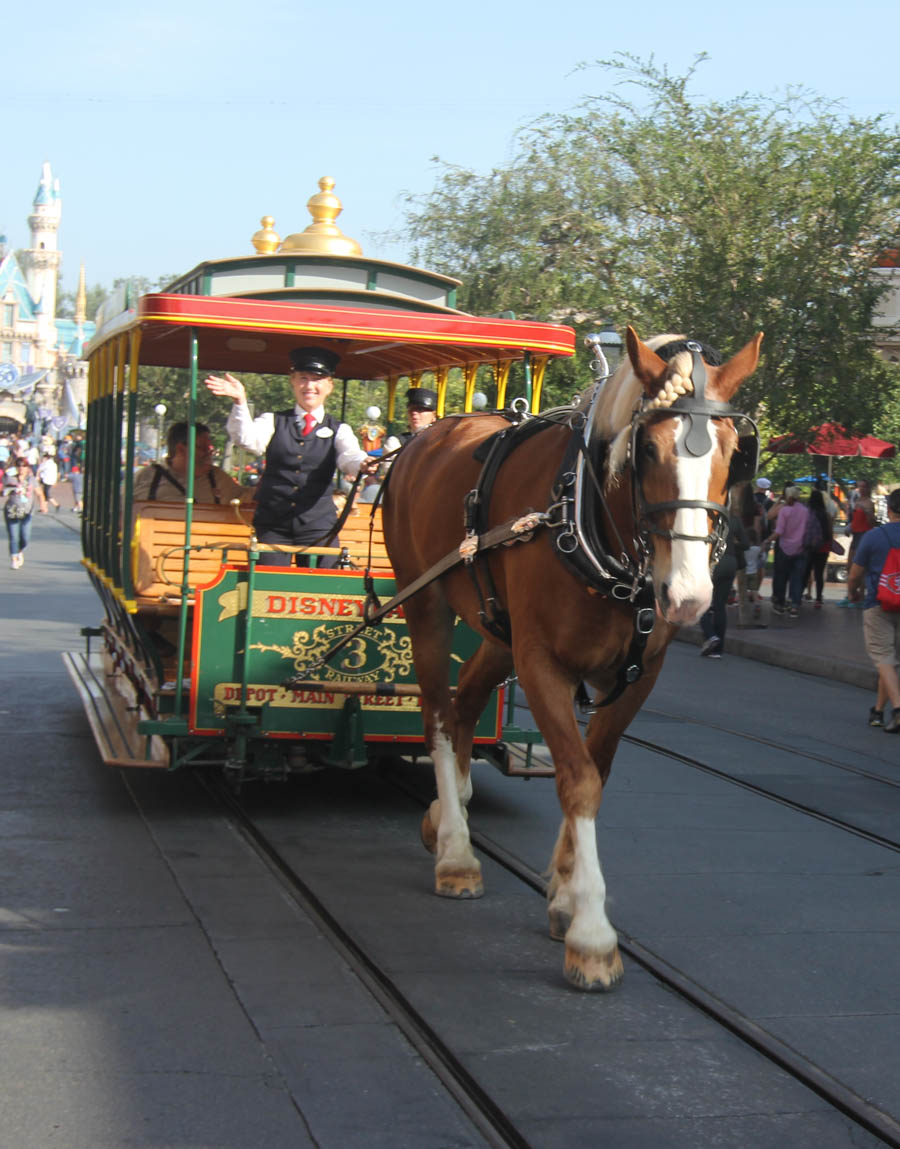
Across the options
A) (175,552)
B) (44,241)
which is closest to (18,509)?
(175,552)

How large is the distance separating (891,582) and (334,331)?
5.42m

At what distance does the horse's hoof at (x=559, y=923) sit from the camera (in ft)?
17.2

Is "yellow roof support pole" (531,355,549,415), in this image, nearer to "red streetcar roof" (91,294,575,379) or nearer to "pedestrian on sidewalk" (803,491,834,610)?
"red streetcar roof" (91,294,575,379)

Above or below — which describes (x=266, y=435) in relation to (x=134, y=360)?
below

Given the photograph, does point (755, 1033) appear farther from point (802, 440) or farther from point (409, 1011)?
point (802, 440)

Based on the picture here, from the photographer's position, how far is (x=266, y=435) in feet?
24.1

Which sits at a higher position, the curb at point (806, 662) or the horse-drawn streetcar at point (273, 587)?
the horse-drawn streetcar at point (273, 587)

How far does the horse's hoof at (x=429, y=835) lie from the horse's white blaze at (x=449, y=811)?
26 cm

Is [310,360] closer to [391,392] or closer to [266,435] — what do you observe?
[266,435]

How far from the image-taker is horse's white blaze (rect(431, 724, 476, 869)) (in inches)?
231

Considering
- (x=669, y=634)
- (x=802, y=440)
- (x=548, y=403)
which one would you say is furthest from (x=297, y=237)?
(x=548, y=403)

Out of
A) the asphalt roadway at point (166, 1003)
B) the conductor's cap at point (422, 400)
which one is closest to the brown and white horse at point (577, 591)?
the asphalt roadway at point (166, 1003)

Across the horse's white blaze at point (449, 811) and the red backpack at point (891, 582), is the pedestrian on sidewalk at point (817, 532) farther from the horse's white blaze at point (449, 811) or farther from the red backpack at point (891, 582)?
the horse's white blaze at point (449, 811)

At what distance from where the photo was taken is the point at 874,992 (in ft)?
15.7
